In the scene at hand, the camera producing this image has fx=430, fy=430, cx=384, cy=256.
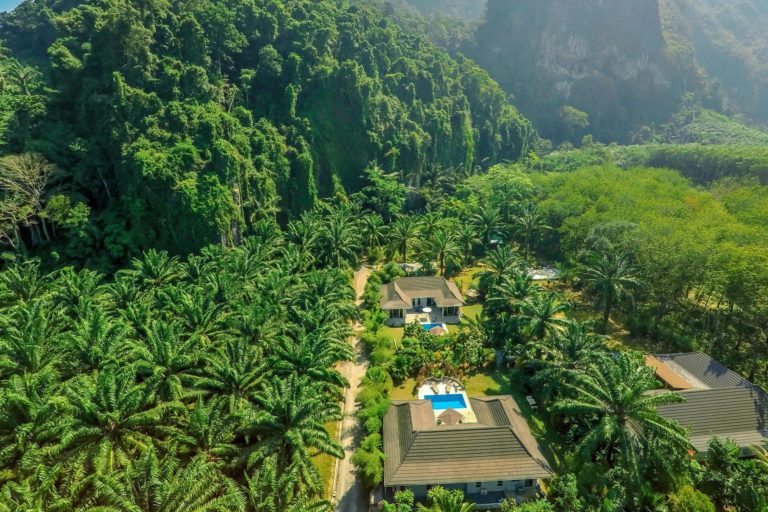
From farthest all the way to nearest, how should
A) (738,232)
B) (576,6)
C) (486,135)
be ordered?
(576,6), (486,135), (738,232)

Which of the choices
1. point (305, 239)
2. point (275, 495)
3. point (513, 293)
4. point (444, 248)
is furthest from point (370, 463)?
point (444, 248)

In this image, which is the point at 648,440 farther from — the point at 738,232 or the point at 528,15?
the point at 528,15

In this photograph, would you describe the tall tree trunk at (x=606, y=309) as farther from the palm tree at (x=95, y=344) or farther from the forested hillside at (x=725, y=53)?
the forested hillside at (x=725, y=53)

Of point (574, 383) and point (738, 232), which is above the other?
point (738, 232)

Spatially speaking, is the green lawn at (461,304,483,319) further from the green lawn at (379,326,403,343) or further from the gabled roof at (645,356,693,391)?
the gabled roof at (645,356,693,391)

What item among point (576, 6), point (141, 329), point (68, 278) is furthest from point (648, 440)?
point (576, 6)

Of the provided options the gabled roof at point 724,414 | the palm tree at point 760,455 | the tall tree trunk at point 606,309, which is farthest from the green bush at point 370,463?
the tall tree trunk at point 606,309
